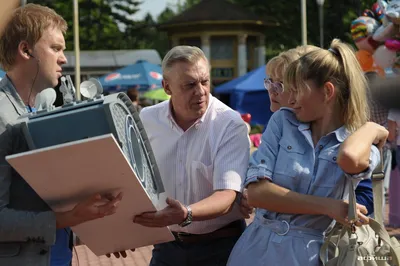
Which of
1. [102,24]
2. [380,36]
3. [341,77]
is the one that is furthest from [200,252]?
[102,24]

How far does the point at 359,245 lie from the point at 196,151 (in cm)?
108

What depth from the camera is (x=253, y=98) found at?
22875 millimetres

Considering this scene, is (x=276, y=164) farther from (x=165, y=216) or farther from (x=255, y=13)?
(x=255, y=13)

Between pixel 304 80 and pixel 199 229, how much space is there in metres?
1.04

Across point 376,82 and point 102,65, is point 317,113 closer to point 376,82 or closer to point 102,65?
point 376,82

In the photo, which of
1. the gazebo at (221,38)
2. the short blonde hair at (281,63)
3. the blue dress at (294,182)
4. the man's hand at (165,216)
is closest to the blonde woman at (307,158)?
the blue dress at (294,182)

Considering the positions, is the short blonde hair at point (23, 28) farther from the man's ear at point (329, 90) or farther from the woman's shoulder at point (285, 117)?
the man's ear at point (329, 90)

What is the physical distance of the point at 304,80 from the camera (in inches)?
110

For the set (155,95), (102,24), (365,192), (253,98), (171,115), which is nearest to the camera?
(365,192)

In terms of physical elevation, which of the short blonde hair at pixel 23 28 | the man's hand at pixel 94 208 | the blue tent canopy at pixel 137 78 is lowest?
the blue tent canopy at pixel 137 78

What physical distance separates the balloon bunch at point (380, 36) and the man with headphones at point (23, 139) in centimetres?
525

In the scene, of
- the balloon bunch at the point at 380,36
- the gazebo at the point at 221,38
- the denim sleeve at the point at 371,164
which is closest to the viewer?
the denim sleeve at the point at 371,164

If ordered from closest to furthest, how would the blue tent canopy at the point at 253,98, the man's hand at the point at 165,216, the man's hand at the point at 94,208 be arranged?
the man's hand at the point at 94,208 → the man's hand at the point at 165,216 → the blue tent canopy at the point at 253,98

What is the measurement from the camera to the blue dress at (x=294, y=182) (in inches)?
107
